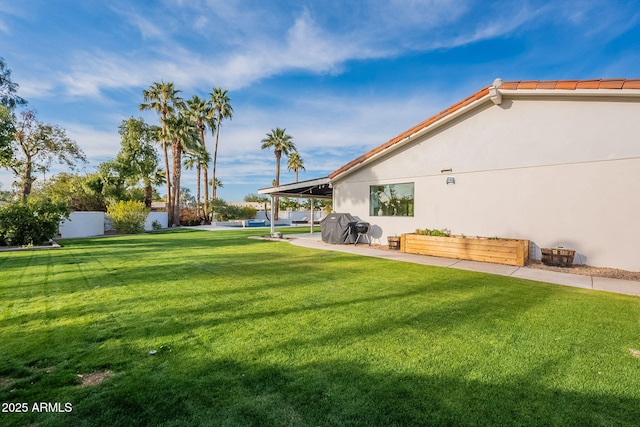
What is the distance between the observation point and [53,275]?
625 centimetres

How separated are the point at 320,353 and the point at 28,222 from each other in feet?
49.2

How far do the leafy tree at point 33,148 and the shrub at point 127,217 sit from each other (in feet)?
24.6

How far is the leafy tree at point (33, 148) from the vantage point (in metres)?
20.4

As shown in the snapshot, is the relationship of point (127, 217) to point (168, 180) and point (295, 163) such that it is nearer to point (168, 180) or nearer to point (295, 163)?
point (168, 180)

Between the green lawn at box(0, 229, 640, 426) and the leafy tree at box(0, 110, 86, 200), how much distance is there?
74.8ft

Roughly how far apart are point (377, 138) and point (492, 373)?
73.1 ft

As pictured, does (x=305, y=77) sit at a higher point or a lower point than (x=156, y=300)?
higher

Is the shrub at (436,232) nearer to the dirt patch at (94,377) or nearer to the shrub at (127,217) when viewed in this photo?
the dirt patch at (94,377)

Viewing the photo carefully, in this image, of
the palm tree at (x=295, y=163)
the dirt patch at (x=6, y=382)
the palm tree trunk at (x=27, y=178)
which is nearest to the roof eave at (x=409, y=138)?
the dirt patch at (x=6, y=382)

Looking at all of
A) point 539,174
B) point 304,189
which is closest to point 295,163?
point 304,189

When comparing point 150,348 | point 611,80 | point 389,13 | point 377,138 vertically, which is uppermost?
point 389,13

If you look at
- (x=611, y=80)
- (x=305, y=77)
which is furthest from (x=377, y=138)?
(x=611, y=80)

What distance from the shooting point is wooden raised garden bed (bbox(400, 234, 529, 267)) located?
24.4ft

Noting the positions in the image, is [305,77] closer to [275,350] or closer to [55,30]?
[55,30]
